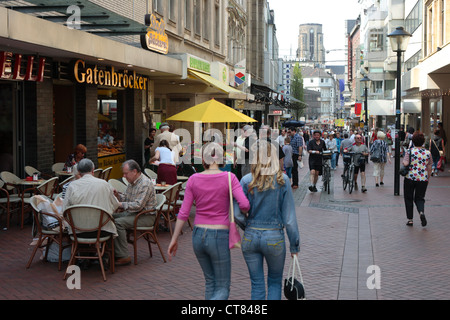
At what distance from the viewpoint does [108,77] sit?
16875 mm

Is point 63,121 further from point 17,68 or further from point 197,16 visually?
point 197,16

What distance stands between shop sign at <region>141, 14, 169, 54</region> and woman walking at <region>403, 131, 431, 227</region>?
7628 mm

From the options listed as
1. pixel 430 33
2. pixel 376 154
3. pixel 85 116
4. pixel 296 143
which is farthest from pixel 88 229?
pixel 430 33

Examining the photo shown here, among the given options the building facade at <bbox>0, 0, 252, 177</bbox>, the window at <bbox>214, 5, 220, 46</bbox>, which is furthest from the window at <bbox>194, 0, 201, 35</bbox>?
the window at <bbox>214, 5, 220, 46</bbox>

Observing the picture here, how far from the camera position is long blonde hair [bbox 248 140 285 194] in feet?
17.4

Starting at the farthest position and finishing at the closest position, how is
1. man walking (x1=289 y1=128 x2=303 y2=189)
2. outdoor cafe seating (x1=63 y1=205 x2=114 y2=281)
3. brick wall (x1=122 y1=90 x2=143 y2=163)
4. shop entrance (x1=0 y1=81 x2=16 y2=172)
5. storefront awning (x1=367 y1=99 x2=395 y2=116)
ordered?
storefront awning (x1=367 y1=99 x2=395 y2=116)
brick wall (x1=122 y1=90 x2=143 y2=163)
man walking (x1=289 y1=128 x2=303 y2=189)
shop entrance (x1=0 y1=81 x2=16 y2=172)
outdoor cafe seating (x1=63 y1=205 x2=114 y2=281)

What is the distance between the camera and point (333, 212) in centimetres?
1355

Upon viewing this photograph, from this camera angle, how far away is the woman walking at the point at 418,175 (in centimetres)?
1127

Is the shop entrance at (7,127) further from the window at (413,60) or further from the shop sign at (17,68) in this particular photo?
the window at (413,60)

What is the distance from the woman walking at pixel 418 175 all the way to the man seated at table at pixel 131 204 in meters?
5.30

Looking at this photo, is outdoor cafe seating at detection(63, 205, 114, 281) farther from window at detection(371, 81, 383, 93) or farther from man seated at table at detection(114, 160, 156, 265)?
window at detection(371, 81, 383, 93)

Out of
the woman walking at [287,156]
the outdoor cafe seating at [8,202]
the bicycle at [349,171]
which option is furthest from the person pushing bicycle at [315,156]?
the outdoor cafe seating at [8,202]

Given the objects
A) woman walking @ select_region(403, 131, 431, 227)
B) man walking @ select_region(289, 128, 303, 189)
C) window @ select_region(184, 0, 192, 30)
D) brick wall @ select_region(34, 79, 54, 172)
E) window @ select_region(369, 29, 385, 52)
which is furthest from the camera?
window @ select_region(369, 29, 385, 52)
